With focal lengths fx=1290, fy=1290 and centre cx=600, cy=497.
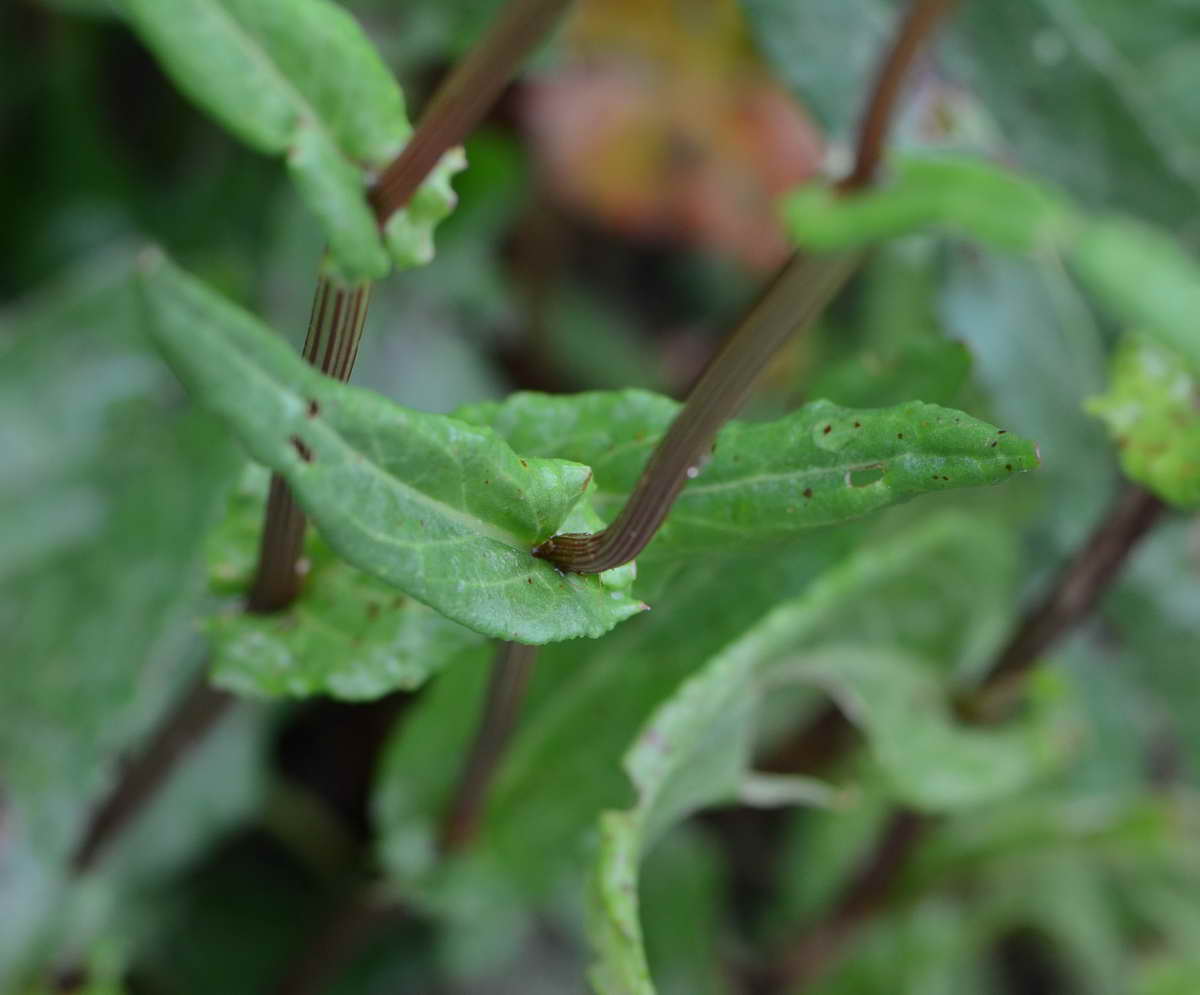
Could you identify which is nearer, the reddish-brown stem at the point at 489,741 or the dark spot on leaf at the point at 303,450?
the dark spot on leaf at the point at 303,450

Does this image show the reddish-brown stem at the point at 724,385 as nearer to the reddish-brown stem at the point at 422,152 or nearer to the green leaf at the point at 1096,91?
the reddish-brown stem at the point at 422,152

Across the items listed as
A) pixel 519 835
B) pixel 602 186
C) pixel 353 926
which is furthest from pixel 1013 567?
pixel 602 186

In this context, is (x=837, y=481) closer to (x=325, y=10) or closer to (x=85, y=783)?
(x=325, y=10)

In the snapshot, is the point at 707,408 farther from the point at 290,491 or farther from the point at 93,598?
the point at 93,598

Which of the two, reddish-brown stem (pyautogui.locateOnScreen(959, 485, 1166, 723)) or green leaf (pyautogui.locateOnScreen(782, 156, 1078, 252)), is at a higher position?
green leaf (pyautogui.locateOnScreen(782, 156, 1078, 252))

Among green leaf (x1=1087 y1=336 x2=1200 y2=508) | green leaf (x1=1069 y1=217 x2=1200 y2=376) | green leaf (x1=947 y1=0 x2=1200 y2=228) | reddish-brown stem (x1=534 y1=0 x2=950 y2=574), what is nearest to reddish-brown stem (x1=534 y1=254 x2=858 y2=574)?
reddish-brown stem (x1=534 y1=0 x2=950 y2=574)

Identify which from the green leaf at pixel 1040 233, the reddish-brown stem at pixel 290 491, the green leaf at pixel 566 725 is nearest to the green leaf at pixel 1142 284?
the green leaf at pixel 1040 233

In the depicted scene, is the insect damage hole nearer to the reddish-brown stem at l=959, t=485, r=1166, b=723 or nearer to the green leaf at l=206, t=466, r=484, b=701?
the green leaf at l=206, t=466, r=484, b=701
